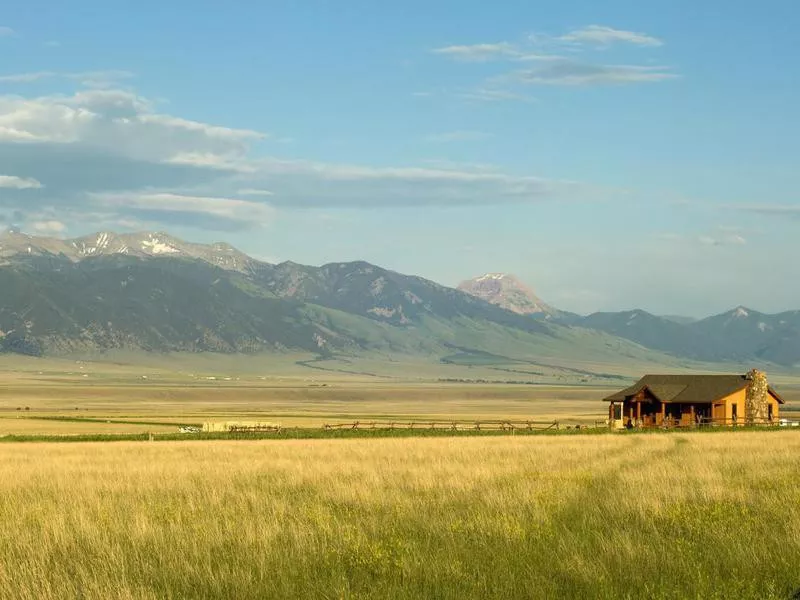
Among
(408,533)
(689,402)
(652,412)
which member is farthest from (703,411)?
(408,533)

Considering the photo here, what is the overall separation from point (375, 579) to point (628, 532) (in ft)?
15.1

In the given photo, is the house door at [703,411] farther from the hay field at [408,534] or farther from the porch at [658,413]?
the hay field at [408,534]

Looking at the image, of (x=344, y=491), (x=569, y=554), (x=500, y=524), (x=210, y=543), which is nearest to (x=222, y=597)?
(x=210, y=543)

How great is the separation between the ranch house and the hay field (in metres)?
55.5

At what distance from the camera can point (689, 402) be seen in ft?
276

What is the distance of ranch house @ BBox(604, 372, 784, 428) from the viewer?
83250 millimetres

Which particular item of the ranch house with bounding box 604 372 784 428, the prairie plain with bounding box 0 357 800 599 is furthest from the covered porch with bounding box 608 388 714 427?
the prairie plain with bounding box 0 357 800 599

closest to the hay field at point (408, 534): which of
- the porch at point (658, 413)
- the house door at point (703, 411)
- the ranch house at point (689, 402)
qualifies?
the porch at point (658, 413)

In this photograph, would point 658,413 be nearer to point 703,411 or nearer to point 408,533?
point 703,411

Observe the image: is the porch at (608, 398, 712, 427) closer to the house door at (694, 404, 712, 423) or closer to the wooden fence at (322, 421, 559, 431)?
the house door at (694, 404, 712, 423)

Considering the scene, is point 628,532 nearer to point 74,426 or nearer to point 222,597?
point 222,597

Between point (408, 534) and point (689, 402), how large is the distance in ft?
231

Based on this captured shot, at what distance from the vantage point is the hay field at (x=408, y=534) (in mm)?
13094

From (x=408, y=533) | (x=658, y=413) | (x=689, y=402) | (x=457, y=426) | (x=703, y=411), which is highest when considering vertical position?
(x=408, y=533)
